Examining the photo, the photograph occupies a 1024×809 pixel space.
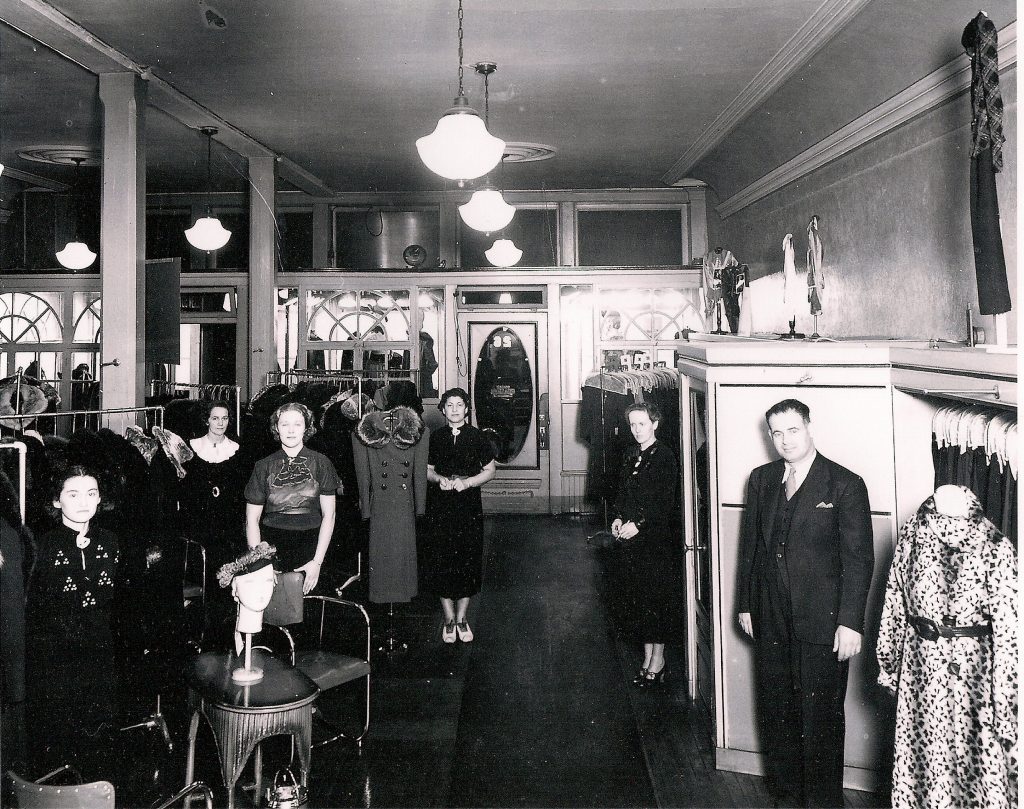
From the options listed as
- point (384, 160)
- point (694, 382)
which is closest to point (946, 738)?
point (694, 382)

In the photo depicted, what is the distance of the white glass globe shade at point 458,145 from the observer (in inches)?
155

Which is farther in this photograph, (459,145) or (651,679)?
(651,679)

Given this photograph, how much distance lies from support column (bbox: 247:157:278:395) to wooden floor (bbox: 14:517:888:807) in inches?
119

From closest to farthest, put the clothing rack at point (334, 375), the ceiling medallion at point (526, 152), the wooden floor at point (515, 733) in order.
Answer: the wooden floor at point (515, 733), the clothing rack at point (334, 375), the ceiling medallion at point (526, 152)

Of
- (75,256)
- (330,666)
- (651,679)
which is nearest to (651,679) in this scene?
(651,679)

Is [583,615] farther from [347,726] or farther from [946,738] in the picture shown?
[946,738]

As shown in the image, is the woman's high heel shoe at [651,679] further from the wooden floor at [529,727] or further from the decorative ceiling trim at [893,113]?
the decorative ceiling trim at [893,113]

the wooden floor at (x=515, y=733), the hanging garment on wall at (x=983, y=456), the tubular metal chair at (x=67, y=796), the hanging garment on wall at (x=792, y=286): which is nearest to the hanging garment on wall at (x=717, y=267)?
the hanging garment on wall at (x=792, y=286)

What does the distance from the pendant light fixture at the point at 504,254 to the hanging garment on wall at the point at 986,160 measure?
5.91 m

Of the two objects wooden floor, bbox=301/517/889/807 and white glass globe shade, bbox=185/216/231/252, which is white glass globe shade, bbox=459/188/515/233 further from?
wooden floor, bbox=301/517/889/807

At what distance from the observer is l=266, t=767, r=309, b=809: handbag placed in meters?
2.93

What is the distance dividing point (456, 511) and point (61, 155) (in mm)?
5752

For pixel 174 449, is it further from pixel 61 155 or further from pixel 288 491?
pixel 61 155

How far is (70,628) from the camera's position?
342cm
